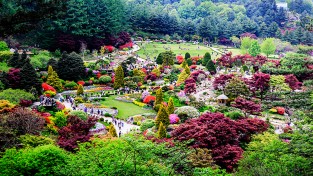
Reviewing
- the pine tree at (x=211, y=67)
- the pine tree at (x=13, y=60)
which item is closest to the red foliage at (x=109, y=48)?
the pine tree at (x=211, y=67)

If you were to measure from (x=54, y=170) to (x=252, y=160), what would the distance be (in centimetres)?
906

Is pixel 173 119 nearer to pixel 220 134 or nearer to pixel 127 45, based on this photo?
pixel 220 134

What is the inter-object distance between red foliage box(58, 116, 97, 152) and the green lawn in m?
37.5

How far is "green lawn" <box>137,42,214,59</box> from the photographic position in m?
64.6

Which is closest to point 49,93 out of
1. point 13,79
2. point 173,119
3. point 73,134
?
point 13,79

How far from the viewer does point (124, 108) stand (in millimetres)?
37750

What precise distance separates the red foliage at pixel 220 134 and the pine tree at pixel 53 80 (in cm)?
2099

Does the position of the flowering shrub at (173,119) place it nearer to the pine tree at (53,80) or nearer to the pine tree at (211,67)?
the pine tree at (53,80)

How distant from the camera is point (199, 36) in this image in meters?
84.5

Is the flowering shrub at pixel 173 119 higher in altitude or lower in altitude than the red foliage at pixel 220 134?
lower

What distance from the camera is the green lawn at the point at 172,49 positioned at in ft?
212

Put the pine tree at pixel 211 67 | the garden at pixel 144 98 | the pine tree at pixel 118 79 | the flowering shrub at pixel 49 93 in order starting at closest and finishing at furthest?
the garden at pixel 144 98 → the flowering shrub at pixel 49 93 → the pine tree at pixel 118 79 → the pine tree at pixel 211 67

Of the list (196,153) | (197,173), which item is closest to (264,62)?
(196,153)

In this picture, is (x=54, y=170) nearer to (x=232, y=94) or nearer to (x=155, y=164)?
(x=155, y=164)
